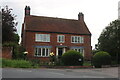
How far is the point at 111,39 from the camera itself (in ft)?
108

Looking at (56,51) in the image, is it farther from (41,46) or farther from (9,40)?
(9,40)

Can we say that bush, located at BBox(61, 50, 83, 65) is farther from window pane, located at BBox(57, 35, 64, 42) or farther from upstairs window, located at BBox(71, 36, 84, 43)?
upstairs window, located at BBox(71, 36, 84, 43)

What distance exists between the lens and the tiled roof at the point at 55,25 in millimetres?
41625

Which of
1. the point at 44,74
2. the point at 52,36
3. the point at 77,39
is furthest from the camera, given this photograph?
the point at 77,39

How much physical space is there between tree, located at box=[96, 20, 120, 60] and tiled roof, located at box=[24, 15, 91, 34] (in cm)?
991

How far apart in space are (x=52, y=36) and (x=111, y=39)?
1258 centimetres

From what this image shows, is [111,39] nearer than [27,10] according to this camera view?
Yes

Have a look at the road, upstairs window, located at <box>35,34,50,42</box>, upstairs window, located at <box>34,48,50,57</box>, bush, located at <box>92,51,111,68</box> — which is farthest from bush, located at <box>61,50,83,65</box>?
upstairs window, located at <box>35,34,50,42</box>

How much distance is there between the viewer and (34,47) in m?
40.0

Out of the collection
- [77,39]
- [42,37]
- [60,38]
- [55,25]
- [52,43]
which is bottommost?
[52,43]

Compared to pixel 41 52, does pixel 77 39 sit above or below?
above

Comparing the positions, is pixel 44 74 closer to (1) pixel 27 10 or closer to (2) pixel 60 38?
(2) pixel 60 38

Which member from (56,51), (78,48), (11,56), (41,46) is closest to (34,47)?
(41,46)

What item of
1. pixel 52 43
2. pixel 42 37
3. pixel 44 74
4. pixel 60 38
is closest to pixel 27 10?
pixel 42 37
